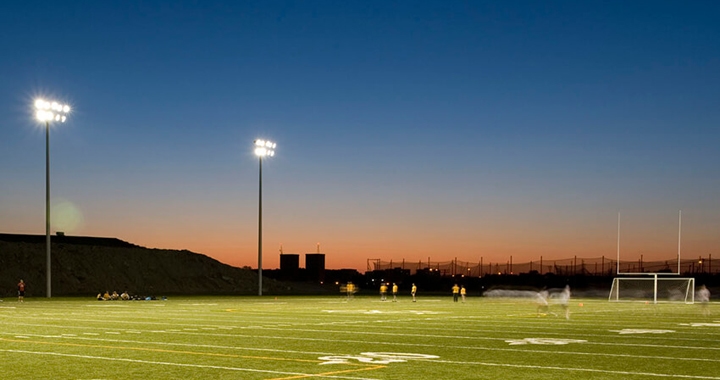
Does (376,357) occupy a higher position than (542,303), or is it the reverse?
(376,357)

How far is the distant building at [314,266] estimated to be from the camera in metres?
128

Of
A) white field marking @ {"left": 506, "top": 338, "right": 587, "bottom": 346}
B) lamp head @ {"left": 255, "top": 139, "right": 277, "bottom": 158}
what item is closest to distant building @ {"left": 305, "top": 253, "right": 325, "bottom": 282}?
lamp head @ {"left": 255, "top": 139, "right": 277, "bottom": 158}

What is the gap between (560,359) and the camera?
604 inches

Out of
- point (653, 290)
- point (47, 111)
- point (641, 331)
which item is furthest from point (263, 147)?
point (641, 331)

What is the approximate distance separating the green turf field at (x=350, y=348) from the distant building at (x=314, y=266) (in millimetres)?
100211

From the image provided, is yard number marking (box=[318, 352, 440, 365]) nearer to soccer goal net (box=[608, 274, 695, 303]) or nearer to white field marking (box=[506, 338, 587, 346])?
white field marking (box=[506, 338, 587, 346])

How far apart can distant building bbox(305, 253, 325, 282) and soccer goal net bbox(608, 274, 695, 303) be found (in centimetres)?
5502

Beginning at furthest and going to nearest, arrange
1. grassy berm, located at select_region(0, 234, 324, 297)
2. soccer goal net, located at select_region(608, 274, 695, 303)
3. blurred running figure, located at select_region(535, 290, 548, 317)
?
grassy berm, located at select_region(0, 234, 324, 297) < soccer goal net, located at select_region(608, 274, 695, 303) < blurred running figure, located at select_region(535, 290, 548, 317)

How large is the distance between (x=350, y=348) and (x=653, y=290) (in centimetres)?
5636

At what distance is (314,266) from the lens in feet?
421

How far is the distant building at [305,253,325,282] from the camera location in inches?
5022

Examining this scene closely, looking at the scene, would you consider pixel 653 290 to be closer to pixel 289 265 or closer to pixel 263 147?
pixel 263 147

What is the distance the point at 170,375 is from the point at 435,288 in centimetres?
8825

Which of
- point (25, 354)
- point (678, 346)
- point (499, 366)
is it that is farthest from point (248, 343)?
point (678, 346)
